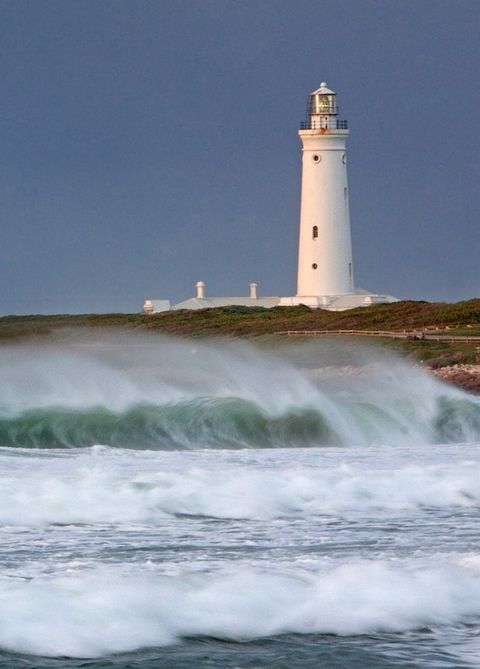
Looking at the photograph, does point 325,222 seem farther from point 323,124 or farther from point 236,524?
point 236,524

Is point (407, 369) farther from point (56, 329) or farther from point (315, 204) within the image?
point (56, 329)

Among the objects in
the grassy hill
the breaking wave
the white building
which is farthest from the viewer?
the white building

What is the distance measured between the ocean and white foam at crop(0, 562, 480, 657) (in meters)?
0.02

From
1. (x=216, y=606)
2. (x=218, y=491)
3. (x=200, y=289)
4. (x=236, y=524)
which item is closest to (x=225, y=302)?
(x=200, y=289)

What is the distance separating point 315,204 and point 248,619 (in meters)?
43.4

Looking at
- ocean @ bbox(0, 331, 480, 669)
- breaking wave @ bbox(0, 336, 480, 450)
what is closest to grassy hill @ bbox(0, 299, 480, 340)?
breaking wave @ bbox(0, 336, 480, 450)

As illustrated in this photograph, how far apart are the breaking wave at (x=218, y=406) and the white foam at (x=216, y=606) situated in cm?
1310

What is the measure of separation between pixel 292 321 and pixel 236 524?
3483cm

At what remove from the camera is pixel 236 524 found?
48.9 ft

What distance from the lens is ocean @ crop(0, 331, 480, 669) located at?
32.5ft

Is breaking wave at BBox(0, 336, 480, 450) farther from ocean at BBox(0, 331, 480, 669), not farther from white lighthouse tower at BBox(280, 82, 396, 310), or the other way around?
white lighthouse tower at BBox(280, 82, 396, 310)

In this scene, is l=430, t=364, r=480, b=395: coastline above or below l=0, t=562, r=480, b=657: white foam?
above

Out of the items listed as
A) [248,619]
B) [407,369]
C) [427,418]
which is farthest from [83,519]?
[407,369]

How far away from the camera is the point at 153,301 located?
59.3 meters
